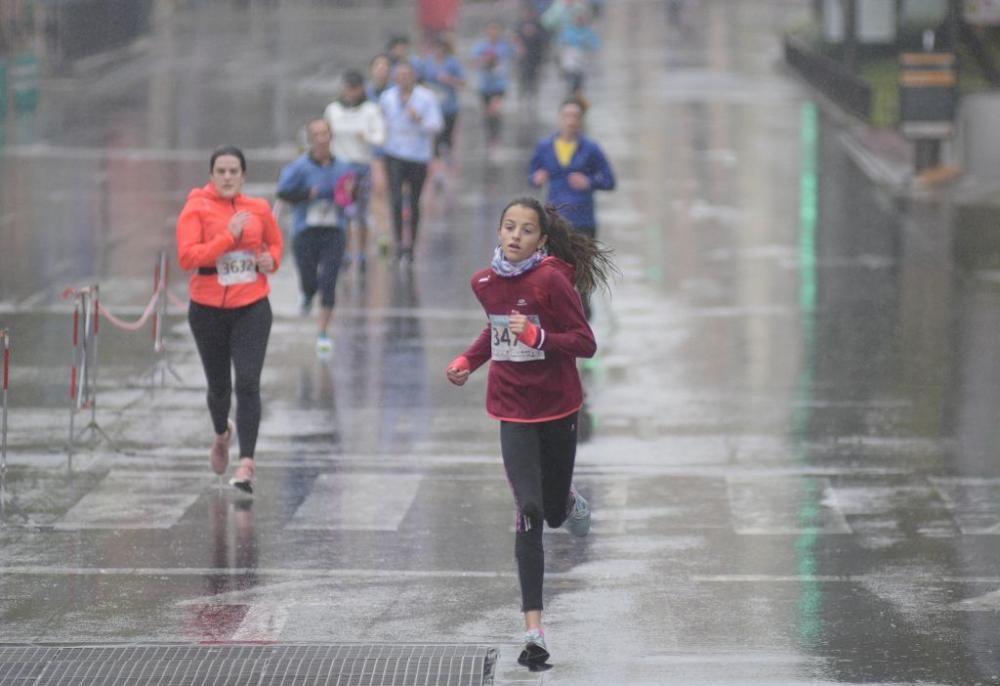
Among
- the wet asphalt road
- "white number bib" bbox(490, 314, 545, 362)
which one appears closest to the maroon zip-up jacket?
"white number bib" bbox(490, 314, 545, 362)

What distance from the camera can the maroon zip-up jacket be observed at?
8555 mm

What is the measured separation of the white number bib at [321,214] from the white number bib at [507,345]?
7.52 m

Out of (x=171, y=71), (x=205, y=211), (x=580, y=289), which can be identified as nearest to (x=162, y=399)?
(x=205, y=211)

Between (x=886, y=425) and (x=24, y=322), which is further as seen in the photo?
(x=24, y=322)

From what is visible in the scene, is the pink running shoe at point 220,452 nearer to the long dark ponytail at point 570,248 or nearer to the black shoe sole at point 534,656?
the long dark ponytail at point 570,248

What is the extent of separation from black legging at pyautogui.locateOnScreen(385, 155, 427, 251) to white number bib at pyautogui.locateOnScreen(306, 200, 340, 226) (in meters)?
4.05

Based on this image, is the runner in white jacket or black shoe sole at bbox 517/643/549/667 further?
the runner in white jacket

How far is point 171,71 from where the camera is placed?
42.4 metres

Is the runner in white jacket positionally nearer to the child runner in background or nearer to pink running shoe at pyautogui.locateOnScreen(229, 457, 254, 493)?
pink running shoe at pyautogui.locateOnScreen(229, 457, 254, 493)

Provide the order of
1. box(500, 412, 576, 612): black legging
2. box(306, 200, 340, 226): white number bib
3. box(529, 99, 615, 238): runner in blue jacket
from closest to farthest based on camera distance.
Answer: box(500, 412, 576, 612): black legging → box(529, 99, 615, 238): runner in blue jacket → box(306, 200, 340, 226): white number bib

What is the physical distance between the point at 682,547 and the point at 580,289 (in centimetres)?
207

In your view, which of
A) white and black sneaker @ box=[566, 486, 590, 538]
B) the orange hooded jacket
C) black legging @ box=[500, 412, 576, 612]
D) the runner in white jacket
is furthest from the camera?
the runner in white jacket

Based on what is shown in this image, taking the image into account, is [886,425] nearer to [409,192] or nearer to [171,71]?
[409,192]

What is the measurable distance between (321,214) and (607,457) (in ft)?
14.3
